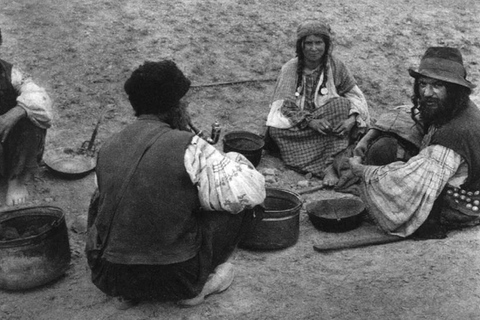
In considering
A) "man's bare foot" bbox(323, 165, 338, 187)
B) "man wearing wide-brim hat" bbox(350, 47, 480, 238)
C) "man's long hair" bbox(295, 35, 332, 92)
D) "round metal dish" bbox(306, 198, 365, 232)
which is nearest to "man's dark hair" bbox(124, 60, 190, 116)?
"round metal dish" bbox(306, 198, 365, 232)

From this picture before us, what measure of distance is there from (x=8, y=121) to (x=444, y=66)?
11.2 ft

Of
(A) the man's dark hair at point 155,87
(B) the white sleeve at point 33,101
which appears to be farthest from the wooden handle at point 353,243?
(B) the white sleeve at point 33,101

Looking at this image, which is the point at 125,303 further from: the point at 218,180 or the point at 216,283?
the point at 218,180

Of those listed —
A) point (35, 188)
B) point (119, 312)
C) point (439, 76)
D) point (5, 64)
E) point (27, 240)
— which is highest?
point (439, 76)

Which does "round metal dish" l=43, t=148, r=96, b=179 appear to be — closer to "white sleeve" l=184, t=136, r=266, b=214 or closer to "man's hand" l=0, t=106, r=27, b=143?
"man's hand" l=0, t=106, r=27, b=143

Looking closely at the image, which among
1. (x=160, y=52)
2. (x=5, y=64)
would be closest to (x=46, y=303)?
(x=5, y=64)

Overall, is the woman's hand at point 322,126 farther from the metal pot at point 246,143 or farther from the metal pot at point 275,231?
the metal pot at point 275,231

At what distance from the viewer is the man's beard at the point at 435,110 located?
4883mm

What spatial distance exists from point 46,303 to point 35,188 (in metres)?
1.79

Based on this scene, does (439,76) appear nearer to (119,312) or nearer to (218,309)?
(218,309)

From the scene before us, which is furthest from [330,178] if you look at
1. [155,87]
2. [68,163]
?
[155,87]

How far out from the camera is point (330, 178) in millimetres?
6094

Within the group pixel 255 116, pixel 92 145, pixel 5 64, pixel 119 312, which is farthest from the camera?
pixel 255 116

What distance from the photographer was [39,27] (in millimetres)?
8258
